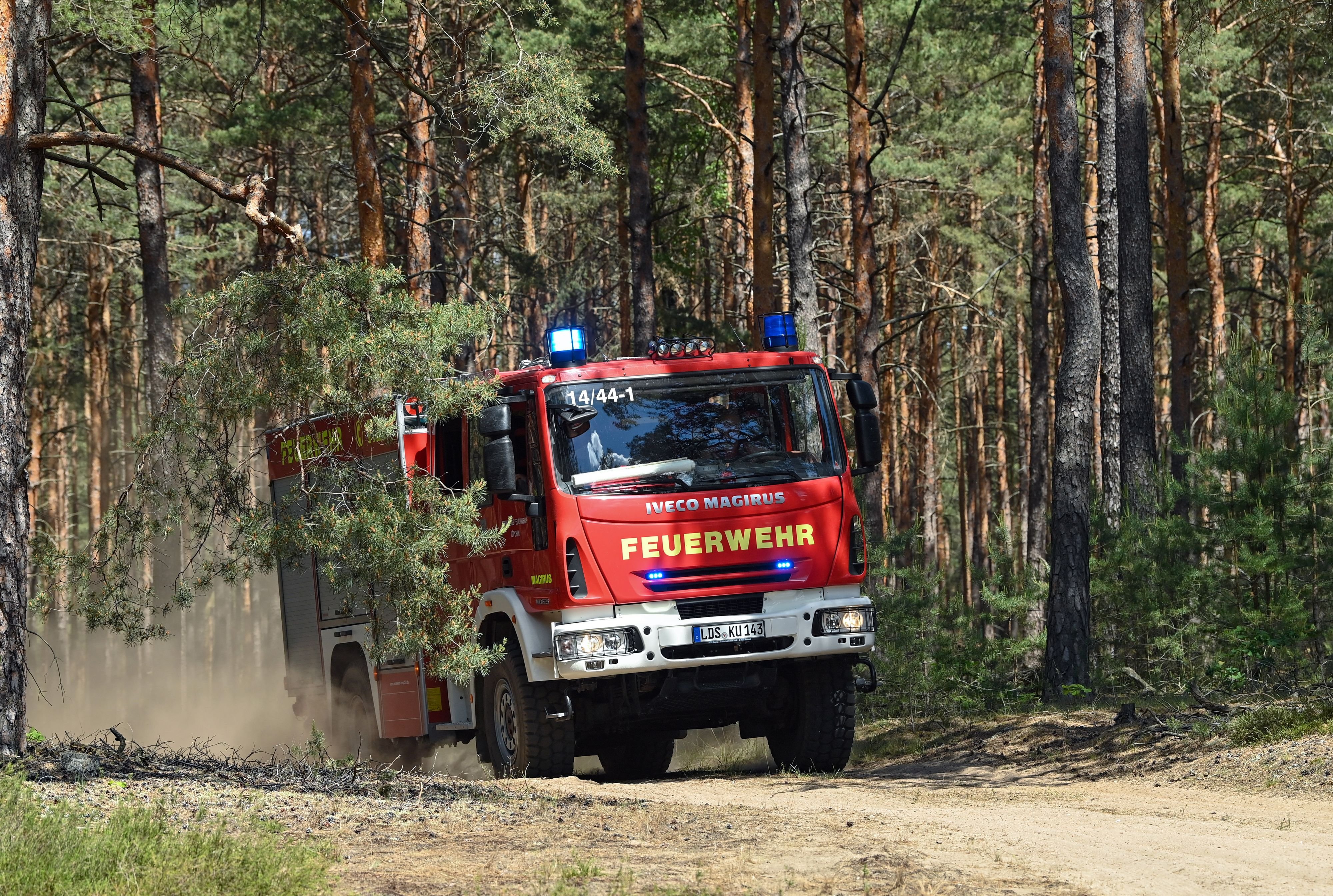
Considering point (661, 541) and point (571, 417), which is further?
point (571, 417)

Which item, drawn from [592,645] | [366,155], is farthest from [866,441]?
[366,155]

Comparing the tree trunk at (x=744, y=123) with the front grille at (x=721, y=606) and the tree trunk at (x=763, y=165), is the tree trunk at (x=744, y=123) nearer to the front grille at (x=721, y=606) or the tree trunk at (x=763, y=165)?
the tree trunk at (x=763, y=165)

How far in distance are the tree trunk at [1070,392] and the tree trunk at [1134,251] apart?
2583mm

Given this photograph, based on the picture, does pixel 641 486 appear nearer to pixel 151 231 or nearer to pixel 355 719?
pixel 355 719

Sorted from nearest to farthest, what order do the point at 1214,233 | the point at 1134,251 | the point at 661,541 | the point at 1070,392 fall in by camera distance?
the point at 661,541
the point at 1070,392
the point at 1134,251
the point at 1214,233

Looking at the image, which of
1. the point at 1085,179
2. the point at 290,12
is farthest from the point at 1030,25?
the point at 290,12

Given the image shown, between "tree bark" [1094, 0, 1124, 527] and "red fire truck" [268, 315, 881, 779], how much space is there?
757 cm

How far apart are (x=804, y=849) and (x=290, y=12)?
61.9 ft

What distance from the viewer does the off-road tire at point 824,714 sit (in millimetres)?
10578

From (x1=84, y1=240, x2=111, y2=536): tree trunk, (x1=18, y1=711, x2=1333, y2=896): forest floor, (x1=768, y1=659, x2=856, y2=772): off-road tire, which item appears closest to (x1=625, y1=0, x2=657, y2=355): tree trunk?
(x1=768, y1=659, x2=856, y2=772): off-road tire

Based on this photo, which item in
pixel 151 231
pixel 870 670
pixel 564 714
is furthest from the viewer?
pixel 151 231

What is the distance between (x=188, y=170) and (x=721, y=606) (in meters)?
4.75

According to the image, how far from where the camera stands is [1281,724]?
984 centimetres

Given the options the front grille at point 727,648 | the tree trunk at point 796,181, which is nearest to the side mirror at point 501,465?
the front grille at point 727,648
